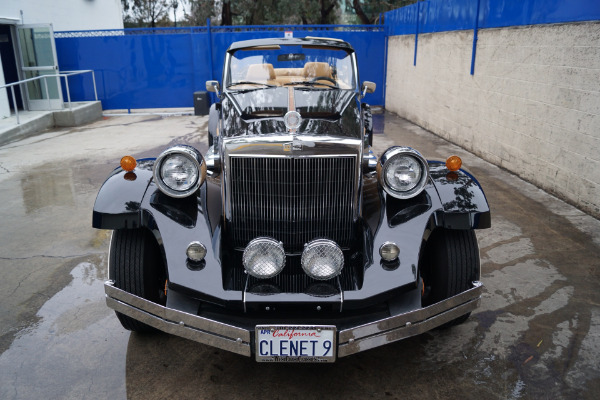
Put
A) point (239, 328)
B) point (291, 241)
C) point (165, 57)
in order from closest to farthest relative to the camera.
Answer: point (239, 328) → point (291, 241) → point (165, 57)

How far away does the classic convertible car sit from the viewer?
2461 millimetres

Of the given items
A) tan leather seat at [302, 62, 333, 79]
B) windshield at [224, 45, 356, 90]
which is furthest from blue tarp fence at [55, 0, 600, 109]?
tan leather seat at [302, 62, 333, 79]

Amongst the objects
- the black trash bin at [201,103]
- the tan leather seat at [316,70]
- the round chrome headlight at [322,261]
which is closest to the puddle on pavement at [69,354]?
the round chrome headlight at [322,261]

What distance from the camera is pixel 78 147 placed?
9211 mm

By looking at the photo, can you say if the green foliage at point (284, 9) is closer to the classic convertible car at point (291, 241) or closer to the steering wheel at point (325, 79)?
the steering wheel at point (325, 79)

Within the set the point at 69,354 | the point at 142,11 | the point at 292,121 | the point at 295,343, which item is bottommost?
the point at 69,354

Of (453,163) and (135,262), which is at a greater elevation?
(453,163)

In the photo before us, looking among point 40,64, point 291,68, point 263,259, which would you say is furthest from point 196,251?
point 40,64

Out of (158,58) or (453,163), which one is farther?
(158,58)

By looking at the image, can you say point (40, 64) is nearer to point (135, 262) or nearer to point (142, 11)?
point (135, 262)

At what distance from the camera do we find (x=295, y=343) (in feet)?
7.70

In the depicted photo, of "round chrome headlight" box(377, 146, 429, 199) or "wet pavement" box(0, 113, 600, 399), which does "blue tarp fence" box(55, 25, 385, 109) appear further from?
"round chrome headlight" box(377, 146, 429, 199)

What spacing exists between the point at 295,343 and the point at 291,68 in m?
2.77

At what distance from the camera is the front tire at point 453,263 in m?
2.88
